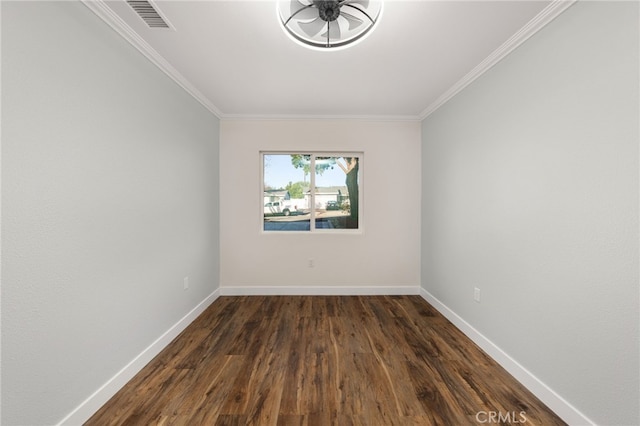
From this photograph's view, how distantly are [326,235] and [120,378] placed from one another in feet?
8.38

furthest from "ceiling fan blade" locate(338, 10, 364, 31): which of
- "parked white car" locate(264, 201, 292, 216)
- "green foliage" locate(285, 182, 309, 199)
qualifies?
"parked white car" locate(264, 201, 292, 216)

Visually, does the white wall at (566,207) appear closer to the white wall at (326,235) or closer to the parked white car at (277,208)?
the white wall at (326,235)

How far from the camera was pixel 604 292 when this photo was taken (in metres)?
1.35

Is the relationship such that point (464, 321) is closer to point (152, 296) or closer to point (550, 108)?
point (550, 108)

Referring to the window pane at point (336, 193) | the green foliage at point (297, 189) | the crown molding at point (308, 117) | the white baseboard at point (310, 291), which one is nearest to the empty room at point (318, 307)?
the crown molding at point (308, 117)

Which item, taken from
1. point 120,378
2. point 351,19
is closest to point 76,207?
point 120,378

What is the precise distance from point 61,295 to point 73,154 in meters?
0.78

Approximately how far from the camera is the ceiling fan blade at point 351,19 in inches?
61.4

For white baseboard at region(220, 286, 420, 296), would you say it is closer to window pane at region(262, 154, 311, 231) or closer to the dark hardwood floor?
the dark hardwood floor

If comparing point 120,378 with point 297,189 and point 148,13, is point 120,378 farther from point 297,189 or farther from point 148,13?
point 297,189

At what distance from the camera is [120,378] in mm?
1775

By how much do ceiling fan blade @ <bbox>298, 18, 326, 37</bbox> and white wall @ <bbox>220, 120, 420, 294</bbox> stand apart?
6.43ft

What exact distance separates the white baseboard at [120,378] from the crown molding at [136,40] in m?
2.35

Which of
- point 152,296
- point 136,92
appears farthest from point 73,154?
point 152,296
